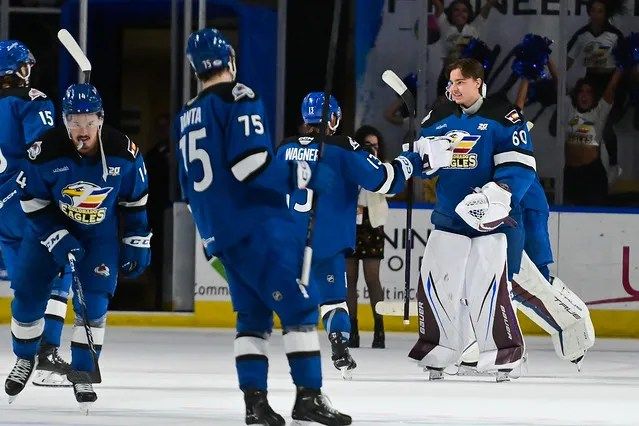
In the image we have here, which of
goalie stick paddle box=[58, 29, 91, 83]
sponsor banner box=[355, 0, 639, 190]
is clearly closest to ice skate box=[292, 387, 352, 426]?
goalie stick paddle box=[58, 29, 91, 83]

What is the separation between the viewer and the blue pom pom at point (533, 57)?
1172cm

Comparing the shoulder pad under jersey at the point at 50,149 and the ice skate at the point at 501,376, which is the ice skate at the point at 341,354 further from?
the shoulder pad under jersey at the point at 50,149

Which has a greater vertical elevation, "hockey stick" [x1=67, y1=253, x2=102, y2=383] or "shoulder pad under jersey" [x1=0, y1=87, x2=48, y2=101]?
"shoulder pad under jersey" [x1=0, y1=87, x2=48, y2=101]

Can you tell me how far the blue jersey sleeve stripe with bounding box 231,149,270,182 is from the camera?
221 inches

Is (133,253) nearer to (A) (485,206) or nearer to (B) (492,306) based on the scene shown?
(A) (485,206)

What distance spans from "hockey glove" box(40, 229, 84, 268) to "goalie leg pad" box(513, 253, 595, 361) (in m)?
2.90

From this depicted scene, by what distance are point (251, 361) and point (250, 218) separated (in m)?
0.51

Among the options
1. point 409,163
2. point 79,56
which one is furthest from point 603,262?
point 79,56

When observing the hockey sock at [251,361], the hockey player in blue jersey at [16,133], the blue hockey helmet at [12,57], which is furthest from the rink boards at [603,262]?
the hockey sock at [251,361]

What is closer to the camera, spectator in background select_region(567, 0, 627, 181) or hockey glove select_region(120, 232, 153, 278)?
hockey glove select_region(120, 232, 153, 278)

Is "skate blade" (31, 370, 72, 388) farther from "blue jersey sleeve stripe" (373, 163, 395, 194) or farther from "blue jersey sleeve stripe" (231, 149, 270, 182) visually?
"blue jersey sleeve stripe" (231, 149, 270, 182)

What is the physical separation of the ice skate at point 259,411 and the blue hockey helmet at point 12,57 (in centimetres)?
262

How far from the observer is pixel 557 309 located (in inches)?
340

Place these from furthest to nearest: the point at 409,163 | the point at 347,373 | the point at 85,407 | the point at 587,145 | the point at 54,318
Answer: the point at 587,145 < the point at 347,373 < the point at 54,318 < the point at 409,163 < the point at 85,407
